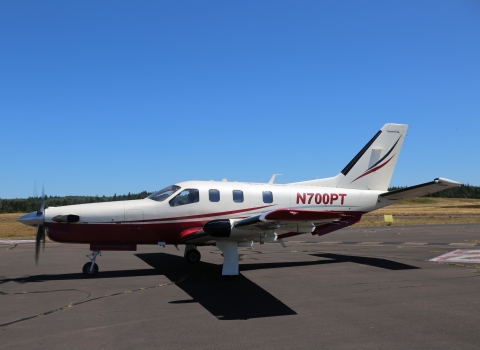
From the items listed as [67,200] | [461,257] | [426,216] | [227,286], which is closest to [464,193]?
[426,216]

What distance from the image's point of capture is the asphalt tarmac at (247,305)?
21.2 feet

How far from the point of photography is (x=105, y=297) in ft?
31.3

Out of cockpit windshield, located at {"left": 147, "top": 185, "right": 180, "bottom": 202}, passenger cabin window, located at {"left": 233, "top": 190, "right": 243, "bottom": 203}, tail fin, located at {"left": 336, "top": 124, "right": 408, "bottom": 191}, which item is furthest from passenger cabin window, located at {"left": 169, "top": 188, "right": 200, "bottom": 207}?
tail fin, located at {"left": 336, "top": 124, "right": 408, "bottom": 191}

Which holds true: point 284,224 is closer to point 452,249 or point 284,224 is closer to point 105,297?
point 105,297

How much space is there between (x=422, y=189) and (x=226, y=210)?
237 inches

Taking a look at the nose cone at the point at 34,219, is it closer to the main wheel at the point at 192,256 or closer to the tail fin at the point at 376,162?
the main wheel at the point at 192,256

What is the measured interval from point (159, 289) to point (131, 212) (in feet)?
9.89

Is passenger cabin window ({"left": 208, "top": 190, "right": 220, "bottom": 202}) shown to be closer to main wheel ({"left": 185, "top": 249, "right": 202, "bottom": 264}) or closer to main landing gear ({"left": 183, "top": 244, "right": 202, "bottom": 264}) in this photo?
main landing gear ({"left": 183, "top": 244, "right": 202, "bottom": 264})

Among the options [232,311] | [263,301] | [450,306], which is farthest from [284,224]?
[450,306]

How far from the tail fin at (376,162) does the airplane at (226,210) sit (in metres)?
0.03

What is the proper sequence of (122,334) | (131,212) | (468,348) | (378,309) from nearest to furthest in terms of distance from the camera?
(468,348) < (122,334) < (378,309) < (131,212)

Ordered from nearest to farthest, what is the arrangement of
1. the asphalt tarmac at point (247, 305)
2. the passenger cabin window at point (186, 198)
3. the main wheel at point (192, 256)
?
1. the asphalt tarmac at point (247, 305)
2. the passenger cabin window at point (186, 198)
3. the main wheel at point (192, 256)

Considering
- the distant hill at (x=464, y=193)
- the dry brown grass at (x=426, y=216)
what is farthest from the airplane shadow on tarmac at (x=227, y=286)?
the distant hill at (x=464, y=193)

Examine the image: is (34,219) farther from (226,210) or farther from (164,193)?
(226,210)
